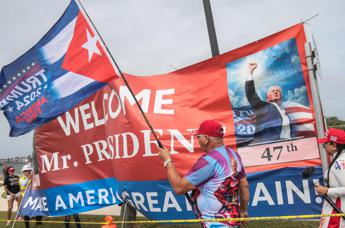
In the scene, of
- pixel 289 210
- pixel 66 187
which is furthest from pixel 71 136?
pixel 289 210

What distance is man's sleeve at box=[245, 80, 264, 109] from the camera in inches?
177

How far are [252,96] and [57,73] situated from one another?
287cm

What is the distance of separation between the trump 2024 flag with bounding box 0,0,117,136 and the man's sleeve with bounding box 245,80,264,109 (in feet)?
6.01

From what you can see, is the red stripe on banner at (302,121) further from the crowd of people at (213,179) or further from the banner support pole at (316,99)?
the crowd of people at (213,179)

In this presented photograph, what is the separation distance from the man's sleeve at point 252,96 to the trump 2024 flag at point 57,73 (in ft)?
6.01

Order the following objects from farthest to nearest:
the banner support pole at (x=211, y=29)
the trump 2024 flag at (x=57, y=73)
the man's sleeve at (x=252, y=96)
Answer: the banner support pole at (x=211, y=29), the trump 2024 flag at (x=57, y=73), the man's sleeve at (x=252, y=96)

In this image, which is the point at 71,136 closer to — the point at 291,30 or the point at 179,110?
the point at 179,110

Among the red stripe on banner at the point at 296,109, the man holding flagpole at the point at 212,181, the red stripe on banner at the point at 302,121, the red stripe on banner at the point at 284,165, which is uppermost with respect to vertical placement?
the red stripe on banner at the point at 296,109

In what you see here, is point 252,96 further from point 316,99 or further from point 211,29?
point 211,29

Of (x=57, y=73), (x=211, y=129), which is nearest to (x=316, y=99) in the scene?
(x=211, y=129)

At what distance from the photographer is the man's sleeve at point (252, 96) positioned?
450 cm

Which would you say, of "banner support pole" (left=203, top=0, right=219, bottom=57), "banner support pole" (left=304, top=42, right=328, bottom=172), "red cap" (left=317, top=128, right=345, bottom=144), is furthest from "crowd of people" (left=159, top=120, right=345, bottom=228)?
"banner support pole" (left=203, top=0, right=219, bottom=57)

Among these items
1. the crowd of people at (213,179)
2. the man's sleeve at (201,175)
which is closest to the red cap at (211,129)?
the crowd of people at (213,179)

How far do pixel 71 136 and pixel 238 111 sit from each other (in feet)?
10.1
